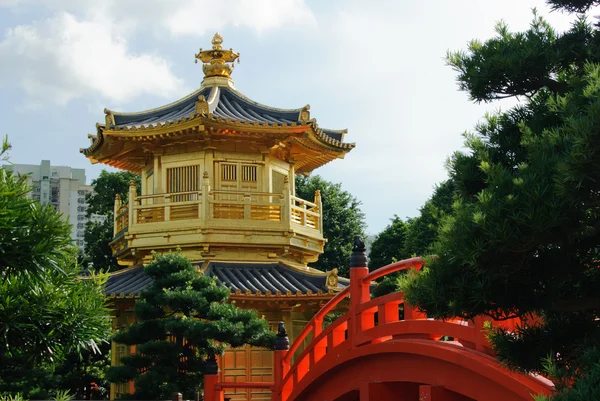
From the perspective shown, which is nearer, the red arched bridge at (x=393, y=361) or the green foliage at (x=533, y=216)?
the green foliage at (x=533, y=216)

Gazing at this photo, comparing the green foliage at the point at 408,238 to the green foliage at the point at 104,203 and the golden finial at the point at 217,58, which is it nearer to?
the golden finial at the point at 217,58

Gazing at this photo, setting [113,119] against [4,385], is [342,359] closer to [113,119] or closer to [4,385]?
[4,385]

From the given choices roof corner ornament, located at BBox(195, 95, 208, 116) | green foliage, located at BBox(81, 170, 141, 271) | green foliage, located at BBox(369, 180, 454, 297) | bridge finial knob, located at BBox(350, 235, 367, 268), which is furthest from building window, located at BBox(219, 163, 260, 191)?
green foliage, located at BBox(81, 170, 141, 271)

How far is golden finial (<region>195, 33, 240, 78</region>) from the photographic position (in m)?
22.1

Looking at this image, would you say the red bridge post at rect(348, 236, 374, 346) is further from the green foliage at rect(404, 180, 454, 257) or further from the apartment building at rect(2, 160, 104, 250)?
the apartment building at rect(2, 160, 104, 250)

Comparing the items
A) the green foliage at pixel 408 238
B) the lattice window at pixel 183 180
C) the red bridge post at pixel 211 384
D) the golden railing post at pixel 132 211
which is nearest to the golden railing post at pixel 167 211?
the lattice window at pixel 183 180

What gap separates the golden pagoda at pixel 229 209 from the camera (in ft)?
61.7

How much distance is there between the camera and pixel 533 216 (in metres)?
5.68

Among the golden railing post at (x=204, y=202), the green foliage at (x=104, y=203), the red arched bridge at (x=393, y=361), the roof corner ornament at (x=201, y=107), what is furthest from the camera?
the green foliage at (x=104, y=203)

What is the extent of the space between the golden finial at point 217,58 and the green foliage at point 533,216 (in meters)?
15.2

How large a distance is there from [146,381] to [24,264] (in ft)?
26.3

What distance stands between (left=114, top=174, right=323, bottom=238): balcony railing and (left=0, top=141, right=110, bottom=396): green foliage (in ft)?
36.1

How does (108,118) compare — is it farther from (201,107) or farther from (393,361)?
(393,361)

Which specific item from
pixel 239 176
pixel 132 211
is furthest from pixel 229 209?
pixel 132 211
